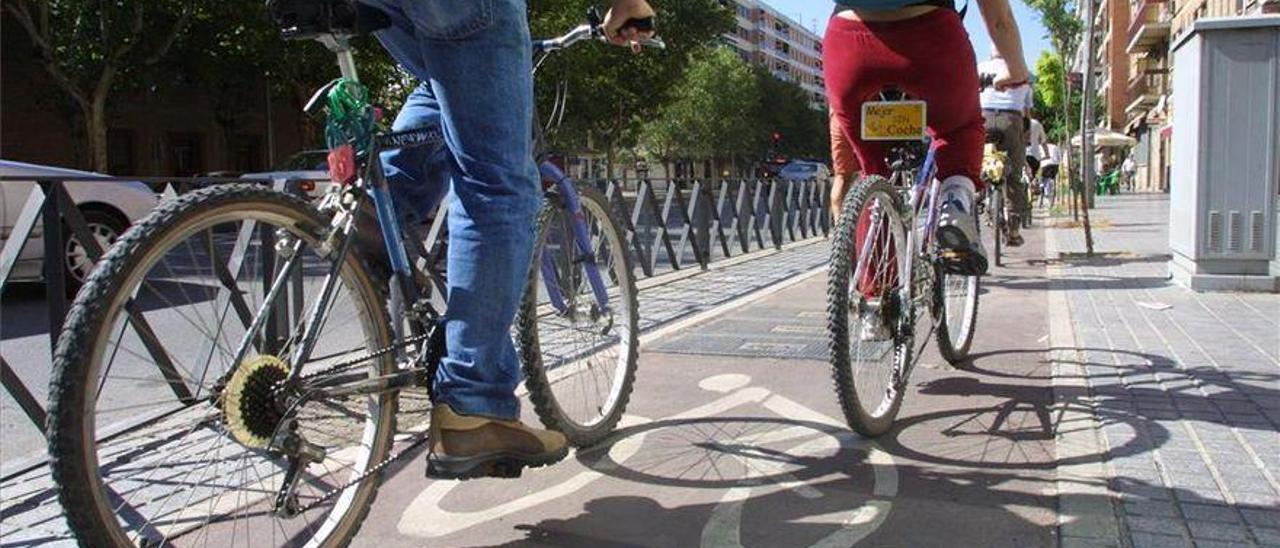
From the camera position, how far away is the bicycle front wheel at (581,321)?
3.24 metres

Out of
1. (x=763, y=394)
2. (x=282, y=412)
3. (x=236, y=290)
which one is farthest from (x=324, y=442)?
(x=763, y=394)

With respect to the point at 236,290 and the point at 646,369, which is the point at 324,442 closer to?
the point at 236,290

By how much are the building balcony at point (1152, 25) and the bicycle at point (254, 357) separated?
55317 millimetres

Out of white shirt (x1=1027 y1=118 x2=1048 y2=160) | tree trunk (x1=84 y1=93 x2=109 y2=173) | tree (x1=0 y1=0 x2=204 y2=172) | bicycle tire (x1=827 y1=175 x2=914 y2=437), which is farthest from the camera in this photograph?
tree trunk (x1=84 y1=93 x2=109 y2=173)

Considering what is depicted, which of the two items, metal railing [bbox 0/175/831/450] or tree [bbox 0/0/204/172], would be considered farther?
tree [bbox 0/0/204/172]

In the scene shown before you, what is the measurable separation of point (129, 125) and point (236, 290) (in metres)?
29.7

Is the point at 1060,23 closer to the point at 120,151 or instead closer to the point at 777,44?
the point at 120,151

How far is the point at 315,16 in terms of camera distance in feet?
7.59

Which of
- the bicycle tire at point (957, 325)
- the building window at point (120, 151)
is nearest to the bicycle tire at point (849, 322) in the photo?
the bicycle tire at point (957, 325)

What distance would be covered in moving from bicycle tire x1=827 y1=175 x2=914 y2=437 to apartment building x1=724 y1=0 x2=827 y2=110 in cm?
11137

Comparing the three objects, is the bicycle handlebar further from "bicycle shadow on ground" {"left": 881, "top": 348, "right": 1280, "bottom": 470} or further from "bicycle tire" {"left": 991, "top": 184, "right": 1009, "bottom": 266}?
"bicycle tire" {"left": 991, "top": 184, "right": 1009, "bottom": 266}

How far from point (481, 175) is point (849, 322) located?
1.47 m

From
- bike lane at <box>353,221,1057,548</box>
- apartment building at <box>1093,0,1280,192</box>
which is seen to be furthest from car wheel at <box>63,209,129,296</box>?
apartment building at <box>1093,0,1280,192</box>

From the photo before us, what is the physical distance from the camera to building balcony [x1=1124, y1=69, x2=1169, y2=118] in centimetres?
5142
